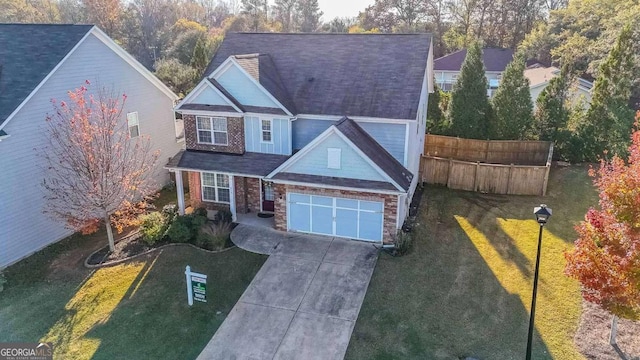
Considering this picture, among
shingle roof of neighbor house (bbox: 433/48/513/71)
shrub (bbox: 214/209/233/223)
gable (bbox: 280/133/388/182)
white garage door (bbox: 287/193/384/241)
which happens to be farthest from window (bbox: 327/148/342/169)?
shingle roof of neighbor house (bbox: 433/48/513/71)

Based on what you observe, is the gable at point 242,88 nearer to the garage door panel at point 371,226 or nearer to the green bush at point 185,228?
the green bush at point 185,228

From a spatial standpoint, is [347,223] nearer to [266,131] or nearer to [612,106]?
[266,131]

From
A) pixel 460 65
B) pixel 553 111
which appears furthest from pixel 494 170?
pixel 460 65

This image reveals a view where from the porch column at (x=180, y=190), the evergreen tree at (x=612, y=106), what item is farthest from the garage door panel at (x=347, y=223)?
the evergreen tree at (x=612, y=106)

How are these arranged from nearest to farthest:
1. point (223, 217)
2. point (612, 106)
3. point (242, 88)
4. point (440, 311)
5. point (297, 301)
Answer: point (440, 311)
point (297, 301)
point (242, 88)
point (223, 217)
point (612, 106)

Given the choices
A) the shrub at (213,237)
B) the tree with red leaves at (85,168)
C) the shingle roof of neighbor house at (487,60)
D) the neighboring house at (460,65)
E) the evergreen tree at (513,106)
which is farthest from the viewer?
the shingle roof of neighbor house at (487,60)

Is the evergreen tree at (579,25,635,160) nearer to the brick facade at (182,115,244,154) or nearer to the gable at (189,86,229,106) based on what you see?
the brick facade at (182,115,244,154)
